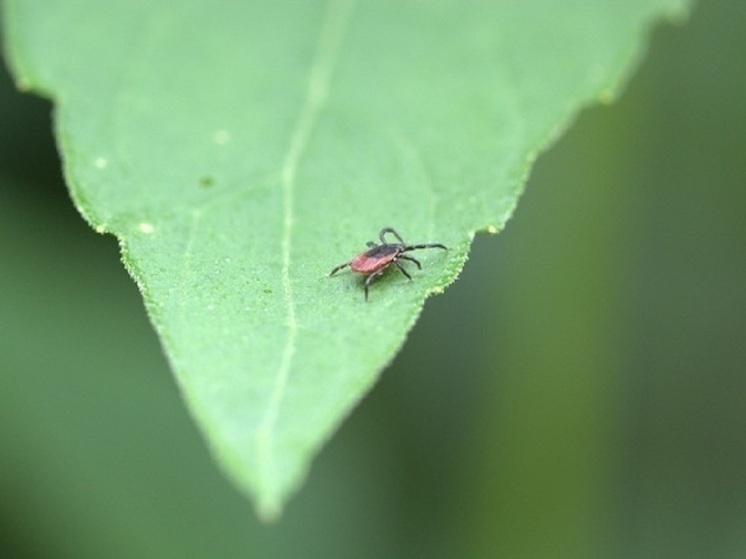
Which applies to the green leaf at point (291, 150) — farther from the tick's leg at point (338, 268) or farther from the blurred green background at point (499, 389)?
the blurred green background at point (499, 389)

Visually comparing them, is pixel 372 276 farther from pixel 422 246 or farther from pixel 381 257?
pixel 422 246

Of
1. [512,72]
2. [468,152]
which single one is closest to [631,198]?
[512,72]

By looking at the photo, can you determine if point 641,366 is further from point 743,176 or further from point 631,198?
point 631,198

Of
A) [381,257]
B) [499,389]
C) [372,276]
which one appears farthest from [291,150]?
[499,389]

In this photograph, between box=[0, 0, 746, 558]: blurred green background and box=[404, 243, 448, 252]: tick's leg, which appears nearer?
box=[404, 243, 448, 252]: tick's leg

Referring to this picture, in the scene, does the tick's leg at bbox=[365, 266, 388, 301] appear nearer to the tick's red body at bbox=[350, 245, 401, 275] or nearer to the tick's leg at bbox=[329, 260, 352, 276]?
the tick's red body at bbox=[350, 245, 401, 275]

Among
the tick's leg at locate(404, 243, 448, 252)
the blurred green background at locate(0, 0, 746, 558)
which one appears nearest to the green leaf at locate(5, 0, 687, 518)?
the tick's leg at locate(404, 243, 448, 252)
